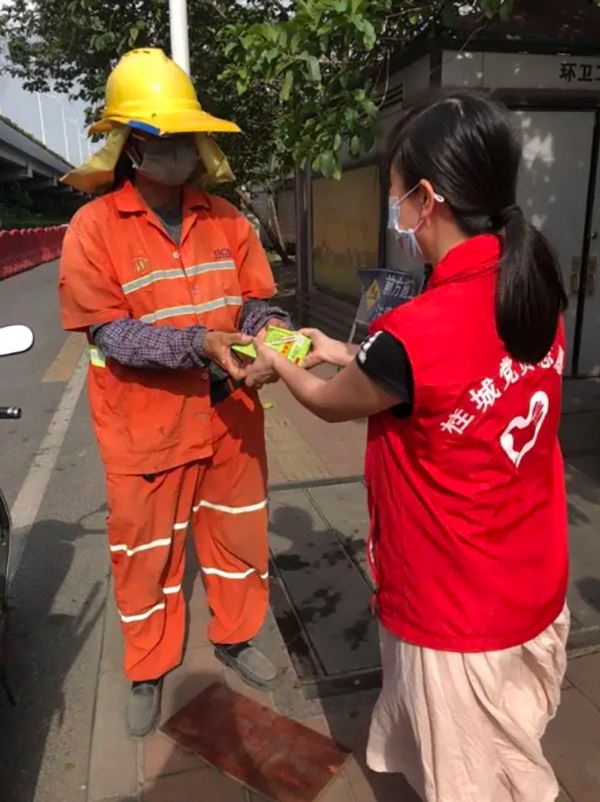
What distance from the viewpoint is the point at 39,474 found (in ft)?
15.9

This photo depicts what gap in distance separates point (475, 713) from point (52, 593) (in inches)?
93.4

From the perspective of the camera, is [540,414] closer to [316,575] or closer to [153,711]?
[153,711]

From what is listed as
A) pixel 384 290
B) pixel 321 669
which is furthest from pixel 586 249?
pixel 321 669

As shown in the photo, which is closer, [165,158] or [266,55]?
[165,158]

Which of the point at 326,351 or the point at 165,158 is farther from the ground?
the point at 165,158

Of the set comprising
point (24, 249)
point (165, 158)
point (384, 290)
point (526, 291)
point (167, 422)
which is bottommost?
point (24, 249)

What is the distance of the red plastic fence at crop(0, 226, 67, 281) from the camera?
18.8 m

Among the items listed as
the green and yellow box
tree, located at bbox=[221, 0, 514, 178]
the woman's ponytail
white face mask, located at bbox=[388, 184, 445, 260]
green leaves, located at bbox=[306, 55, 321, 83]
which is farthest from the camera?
green leaves, located at bbox=[306, 55, 321, 83]

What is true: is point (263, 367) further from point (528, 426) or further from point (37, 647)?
point (37, 647)

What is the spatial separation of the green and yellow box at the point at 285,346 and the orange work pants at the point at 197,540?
46cm

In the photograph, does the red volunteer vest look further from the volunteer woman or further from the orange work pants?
the orange work pants

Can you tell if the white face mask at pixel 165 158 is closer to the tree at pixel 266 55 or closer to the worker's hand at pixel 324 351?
the worker's hand at pixel 324 351

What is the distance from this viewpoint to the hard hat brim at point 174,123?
204cm

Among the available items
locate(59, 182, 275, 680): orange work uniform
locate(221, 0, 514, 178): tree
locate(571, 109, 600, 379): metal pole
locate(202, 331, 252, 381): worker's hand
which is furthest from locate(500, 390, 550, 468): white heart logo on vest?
locate(571, 109, 600, 379): metal pole
